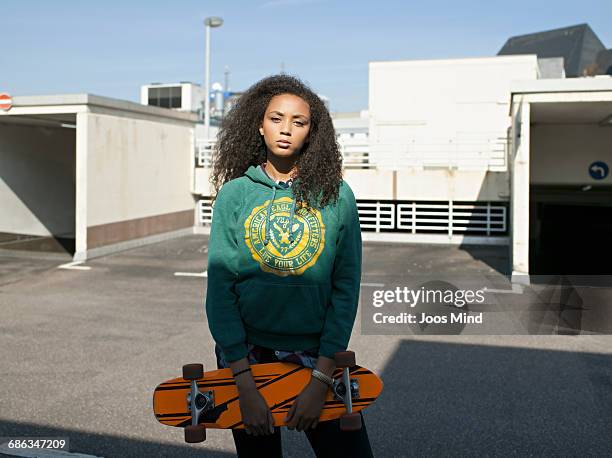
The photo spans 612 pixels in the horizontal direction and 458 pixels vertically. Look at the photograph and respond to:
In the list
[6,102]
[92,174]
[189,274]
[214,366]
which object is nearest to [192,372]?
[214,366]

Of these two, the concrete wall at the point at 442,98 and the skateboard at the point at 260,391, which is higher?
the concrete wall at the point at 442,98

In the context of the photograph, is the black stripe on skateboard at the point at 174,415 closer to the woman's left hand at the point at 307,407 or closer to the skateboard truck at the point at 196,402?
the skateboard truck at the point at 196,402

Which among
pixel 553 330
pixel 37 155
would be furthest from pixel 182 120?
pixel 553 330

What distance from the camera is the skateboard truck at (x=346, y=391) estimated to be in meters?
2.14

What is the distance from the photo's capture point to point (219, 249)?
7.27 feet

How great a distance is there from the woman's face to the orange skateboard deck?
0.79m

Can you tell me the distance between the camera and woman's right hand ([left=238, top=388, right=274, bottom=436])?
6.94ft

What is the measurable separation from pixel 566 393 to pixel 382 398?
1568mm

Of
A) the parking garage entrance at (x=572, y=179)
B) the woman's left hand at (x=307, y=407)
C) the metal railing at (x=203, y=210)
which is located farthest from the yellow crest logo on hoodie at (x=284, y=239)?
the metal railing at (x=203, y=210)

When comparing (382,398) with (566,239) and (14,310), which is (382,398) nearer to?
(14,310)

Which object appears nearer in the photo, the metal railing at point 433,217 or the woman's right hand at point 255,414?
the woman's right hand at point 255,414

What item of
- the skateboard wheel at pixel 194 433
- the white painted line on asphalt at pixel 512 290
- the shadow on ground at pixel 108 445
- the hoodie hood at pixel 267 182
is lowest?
the shadow on ground at pixel 108 445

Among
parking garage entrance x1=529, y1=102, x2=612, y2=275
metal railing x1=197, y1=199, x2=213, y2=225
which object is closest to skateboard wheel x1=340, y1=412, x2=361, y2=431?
parking garage entrance x1=529, y1=102, x2=612, y2=275

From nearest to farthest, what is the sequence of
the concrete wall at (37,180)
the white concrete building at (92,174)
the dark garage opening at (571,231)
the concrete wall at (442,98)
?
the white concrete building at (92,174) < the dark garage opening at (571,231) < the concrete wall at (37,180) < the concrete wall at (442,98)
